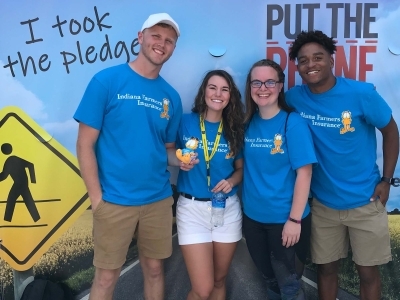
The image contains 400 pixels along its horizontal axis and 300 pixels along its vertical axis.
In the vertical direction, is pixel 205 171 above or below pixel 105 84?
below

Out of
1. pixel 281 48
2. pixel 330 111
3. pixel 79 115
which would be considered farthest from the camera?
pixel 281 48

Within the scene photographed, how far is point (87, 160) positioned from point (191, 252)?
2.96ft

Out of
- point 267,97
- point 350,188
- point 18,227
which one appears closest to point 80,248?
point 18,227

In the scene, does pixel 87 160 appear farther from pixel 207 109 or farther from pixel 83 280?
pixel 83 280

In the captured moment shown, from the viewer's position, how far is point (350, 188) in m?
2.46

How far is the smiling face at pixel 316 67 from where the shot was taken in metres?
2.38

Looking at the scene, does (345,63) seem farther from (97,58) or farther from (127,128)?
(97,58)

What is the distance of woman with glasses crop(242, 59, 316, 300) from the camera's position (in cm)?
224

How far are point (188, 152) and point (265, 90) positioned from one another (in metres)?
0.62

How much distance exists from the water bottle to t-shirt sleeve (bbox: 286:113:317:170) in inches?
20.1

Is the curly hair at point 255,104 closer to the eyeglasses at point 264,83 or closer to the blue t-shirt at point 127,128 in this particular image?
the eyeglasses at point 264,83

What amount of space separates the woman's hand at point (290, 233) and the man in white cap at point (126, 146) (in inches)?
27.8

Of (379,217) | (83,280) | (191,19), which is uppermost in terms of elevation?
(191,19)

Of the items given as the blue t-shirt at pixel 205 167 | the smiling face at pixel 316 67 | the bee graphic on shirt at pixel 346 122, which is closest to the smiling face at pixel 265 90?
the smiling face at pixel 316 67
